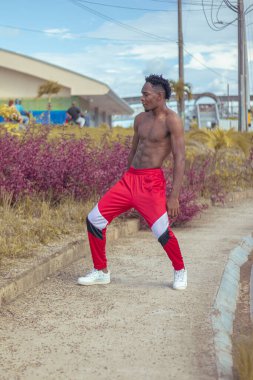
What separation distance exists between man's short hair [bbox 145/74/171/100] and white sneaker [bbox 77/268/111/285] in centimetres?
172

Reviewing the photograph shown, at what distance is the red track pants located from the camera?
6133 mm

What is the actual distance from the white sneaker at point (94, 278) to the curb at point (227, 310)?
1062 millimetres

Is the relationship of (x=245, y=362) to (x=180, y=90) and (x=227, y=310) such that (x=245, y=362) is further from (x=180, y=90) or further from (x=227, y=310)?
(x=180, y=90)

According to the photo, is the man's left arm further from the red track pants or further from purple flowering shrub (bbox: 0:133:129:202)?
purple flowering shrub (bbox: 0:133:129:202)

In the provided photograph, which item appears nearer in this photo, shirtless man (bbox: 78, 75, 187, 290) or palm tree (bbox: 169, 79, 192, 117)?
shirtless man (bbox: 78, 75, 187, 290)

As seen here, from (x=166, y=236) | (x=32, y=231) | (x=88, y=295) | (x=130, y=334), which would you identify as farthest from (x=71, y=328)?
(x=32, y=231)

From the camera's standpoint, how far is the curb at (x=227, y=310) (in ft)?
14.3

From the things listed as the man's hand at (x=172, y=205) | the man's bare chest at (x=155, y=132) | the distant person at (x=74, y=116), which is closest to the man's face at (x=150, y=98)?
the man's bare chest at (x=155, y=132)

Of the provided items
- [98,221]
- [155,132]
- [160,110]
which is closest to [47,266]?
[98,221]

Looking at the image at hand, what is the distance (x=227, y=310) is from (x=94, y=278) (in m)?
1.32

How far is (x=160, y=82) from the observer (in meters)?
6.17

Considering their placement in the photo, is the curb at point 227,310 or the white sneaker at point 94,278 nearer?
the curb at point 227,310

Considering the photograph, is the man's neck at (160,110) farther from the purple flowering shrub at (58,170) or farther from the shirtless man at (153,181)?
the purple flowering shrub at (58,170)

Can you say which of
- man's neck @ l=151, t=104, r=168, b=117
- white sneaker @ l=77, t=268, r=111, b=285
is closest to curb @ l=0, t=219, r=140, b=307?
white sneaker @ l=77, t=268, r=111, b=285
